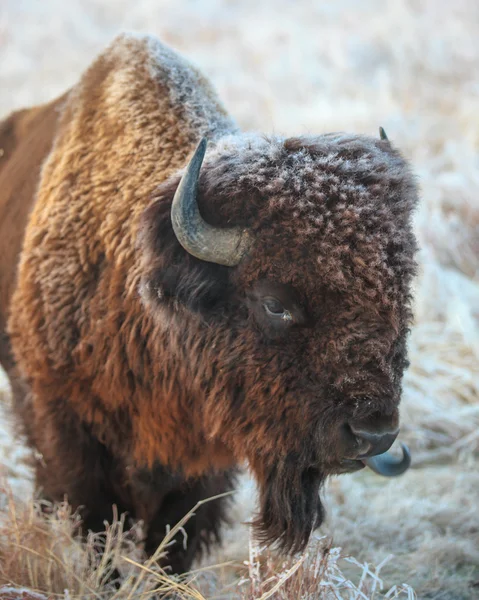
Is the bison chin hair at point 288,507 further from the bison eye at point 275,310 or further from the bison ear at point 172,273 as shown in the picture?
the bison ear at point 172,273

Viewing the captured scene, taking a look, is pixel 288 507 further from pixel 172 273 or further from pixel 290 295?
pixel 172 273

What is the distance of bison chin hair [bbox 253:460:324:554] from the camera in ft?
7.54

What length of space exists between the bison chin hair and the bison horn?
71cm

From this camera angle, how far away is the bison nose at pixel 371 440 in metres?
2.04

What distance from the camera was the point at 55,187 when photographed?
9.74 feet

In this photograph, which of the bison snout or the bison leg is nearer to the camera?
the bison snout

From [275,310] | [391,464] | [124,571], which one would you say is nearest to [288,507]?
[391,464]

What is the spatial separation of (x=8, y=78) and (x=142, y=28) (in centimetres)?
352

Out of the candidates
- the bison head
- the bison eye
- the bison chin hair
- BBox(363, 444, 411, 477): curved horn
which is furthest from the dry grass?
the bison eye

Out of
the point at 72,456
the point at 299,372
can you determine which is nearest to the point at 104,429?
the point at 72,456

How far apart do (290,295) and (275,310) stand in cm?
Answer: 8

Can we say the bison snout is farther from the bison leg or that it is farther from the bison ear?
the bison leg

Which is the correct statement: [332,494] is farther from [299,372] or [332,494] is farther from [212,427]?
[299,372]

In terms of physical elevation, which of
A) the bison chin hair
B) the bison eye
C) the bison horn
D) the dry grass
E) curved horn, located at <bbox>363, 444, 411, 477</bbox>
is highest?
the bison horn
